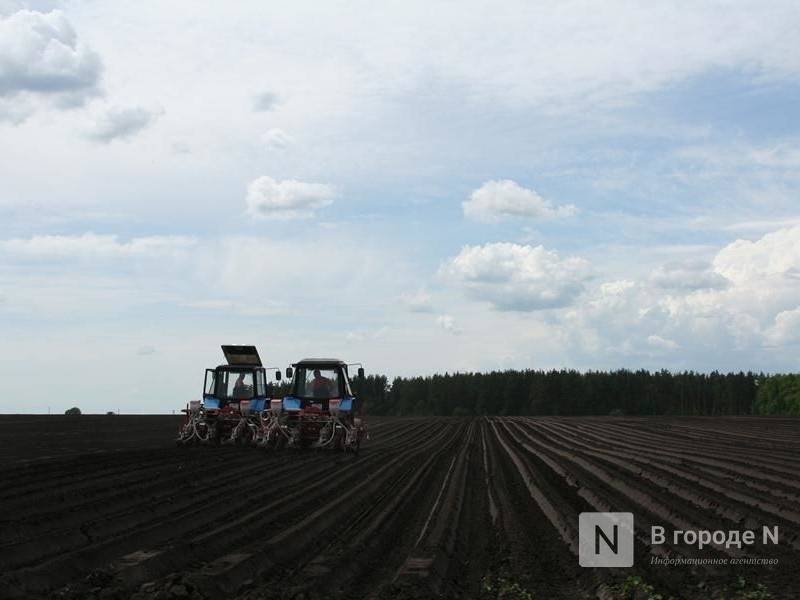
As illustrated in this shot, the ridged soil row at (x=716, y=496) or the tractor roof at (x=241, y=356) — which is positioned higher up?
the tractor roof at (x=241, y=356)

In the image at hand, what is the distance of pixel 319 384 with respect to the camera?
26344mm

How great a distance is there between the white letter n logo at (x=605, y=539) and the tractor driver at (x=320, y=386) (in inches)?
515

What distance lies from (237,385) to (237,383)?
6 cm

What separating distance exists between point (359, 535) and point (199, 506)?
3398 mm

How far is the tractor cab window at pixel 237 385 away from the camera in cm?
2811

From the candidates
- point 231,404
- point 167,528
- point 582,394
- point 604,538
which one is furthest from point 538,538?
point 582,394

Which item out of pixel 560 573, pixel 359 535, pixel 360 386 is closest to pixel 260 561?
pixel 359 535

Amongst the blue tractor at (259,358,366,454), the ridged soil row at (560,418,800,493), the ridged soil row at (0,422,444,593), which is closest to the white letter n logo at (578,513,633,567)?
the ridged soil row at (0,422,444,593)

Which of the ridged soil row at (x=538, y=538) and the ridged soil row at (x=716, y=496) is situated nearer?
the ridged soil row at (x=538, y=538)

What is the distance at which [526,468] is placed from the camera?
22250mm

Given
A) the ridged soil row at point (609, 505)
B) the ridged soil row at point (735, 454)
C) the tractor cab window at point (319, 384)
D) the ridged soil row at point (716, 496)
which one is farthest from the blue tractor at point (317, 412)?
the ridged soil row at point (735, 454)

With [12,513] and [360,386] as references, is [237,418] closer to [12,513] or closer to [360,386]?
[360,386]

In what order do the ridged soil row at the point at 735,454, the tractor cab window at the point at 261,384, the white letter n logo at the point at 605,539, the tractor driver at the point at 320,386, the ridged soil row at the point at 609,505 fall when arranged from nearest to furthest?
the ridged soil row at the point at 609,505 → the white letter n logo at the point at 605,539 → the ridged soil row at the point at 735,454 → the tractor driver at the point at 320,386 → the tractor cab window at the point at 261,384

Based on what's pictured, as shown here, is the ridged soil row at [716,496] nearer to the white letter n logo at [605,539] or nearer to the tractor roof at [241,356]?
the white letter n logo at [605,539]
